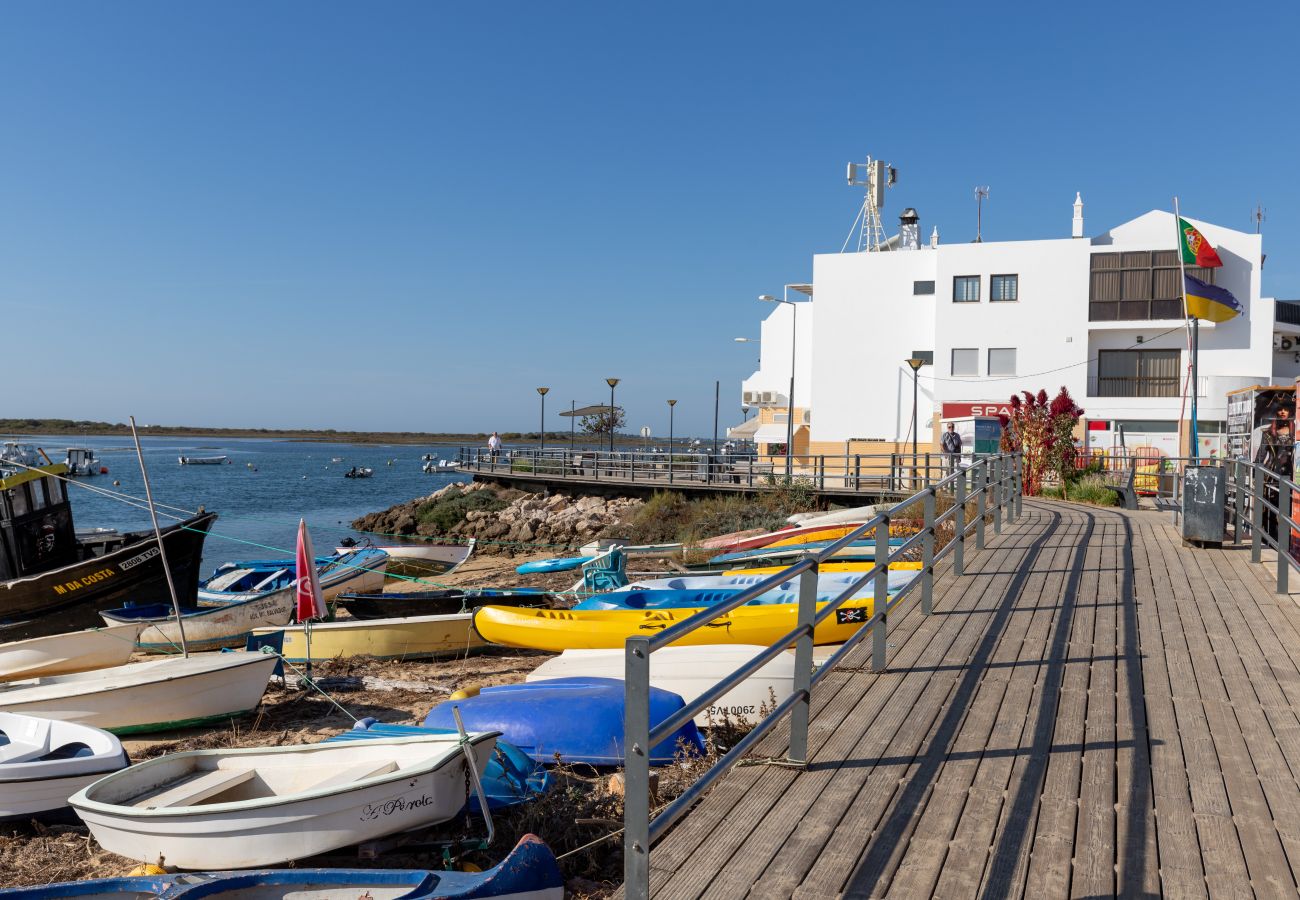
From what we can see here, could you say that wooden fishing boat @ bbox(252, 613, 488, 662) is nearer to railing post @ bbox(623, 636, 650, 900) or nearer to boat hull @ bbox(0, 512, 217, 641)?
boat hull @ bbox(0, 512, 217, 641)

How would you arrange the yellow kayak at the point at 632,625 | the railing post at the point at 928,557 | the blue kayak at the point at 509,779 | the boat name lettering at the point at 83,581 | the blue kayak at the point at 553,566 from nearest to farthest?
the blue kayak at the point at 509,779
the railing post at the point at 928,557
the yellow kayak at the point at 632,625
the boat name lettering at the point at 83,581
the blue kayak at the point at 553,566

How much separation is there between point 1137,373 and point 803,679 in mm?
37266

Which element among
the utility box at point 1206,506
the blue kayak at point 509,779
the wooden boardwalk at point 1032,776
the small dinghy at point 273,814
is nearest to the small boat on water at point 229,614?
the small dinghy at point 273,814

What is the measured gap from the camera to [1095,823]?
13.1 ft

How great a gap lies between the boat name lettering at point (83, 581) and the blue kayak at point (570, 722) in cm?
1218

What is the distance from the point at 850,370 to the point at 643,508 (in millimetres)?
13920

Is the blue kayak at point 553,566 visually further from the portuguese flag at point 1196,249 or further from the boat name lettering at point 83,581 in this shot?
the portuguese flag at point 1196,249

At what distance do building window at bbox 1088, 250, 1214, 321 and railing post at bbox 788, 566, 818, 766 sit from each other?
1416 inches

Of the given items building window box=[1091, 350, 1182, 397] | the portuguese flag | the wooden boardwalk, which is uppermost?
Answer: the portuguese flag

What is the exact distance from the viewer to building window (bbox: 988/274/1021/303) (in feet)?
122

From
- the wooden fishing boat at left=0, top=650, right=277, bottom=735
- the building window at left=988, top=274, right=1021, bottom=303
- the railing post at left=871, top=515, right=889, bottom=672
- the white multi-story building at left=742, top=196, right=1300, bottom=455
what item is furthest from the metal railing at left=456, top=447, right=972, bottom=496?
the railing post at left=871, top=515, right=889, bottom=672

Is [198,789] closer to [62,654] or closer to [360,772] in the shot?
[360,772]

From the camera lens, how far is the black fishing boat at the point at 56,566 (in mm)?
16453

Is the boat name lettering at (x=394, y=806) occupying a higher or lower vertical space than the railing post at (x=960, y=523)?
lower
